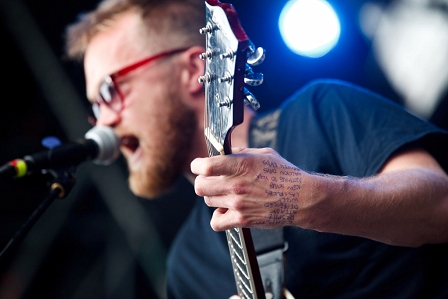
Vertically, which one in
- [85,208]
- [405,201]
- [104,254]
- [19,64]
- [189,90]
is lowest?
[104,254]

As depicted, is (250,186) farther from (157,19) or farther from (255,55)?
(157,19)

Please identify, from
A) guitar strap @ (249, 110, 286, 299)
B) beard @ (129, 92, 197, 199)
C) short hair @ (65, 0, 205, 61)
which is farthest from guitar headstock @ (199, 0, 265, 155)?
short hair @ (65, 0, 205, 61)

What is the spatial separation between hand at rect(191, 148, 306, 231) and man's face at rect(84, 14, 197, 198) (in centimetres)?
109

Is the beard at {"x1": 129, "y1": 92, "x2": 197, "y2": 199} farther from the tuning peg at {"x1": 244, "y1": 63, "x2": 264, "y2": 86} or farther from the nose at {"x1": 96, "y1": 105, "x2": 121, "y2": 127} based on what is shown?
the tuning peg at {"x1": 244, "y1": 63, "x2": 264, "y2": 86}

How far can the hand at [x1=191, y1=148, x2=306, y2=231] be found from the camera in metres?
0.96

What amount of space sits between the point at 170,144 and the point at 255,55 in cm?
120

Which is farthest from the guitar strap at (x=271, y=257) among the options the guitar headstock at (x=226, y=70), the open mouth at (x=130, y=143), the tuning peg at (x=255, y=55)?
the tuning peg at (x=255, y=55)

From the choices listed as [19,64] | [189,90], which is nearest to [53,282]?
[19,64]

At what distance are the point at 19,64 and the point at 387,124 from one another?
7.10ft

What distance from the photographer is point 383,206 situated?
1154mm

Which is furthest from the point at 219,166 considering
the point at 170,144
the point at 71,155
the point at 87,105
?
the point at 87,105

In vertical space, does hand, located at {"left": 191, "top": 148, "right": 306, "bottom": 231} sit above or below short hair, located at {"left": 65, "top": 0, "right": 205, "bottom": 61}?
below

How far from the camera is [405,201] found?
121 cm

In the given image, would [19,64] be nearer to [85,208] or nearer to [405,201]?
[85,208]
